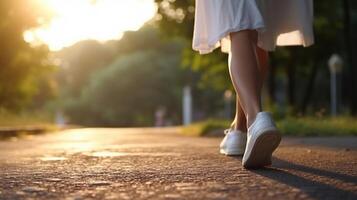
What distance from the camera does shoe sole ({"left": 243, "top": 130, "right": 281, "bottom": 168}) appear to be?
3.05m

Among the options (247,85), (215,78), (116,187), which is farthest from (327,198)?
(215,78)

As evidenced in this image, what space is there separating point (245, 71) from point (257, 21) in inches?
10.4

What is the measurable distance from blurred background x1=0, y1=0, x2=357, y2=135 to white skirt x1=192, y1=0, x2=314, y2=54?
5.57m

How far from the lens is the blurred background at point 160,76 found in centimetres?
1873

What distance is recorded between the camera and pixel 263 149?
3.12 metres

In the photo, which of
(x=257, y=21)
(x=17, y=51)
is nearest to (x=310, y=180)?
(x=257, y=21)

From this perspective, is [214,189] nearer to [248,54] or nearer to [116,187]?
[116,187]

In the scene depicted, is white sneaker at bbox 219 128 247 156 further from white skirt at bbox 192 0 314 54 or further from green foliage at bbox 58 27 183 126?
green foliage at bbox 58 27 183 126

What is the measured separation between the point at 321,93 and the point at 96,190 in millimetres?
43377

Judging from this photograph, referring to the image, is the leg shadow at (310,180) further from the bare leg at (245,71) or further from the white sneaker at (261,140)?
the bare leg at (245,71)

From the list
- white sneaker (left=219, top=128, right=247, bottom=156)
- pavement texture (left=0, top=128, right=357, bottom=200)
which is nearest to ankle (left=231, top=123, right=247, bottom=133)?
white sneaker (left=219, top=128, right=247, bottom=156)

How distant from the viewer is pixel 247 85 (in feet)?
11.0

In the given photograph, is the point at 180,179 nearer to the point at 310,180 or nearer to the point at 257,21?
the point at 310,180

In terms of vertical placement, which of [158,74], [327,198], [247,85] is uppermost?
[158,74]
